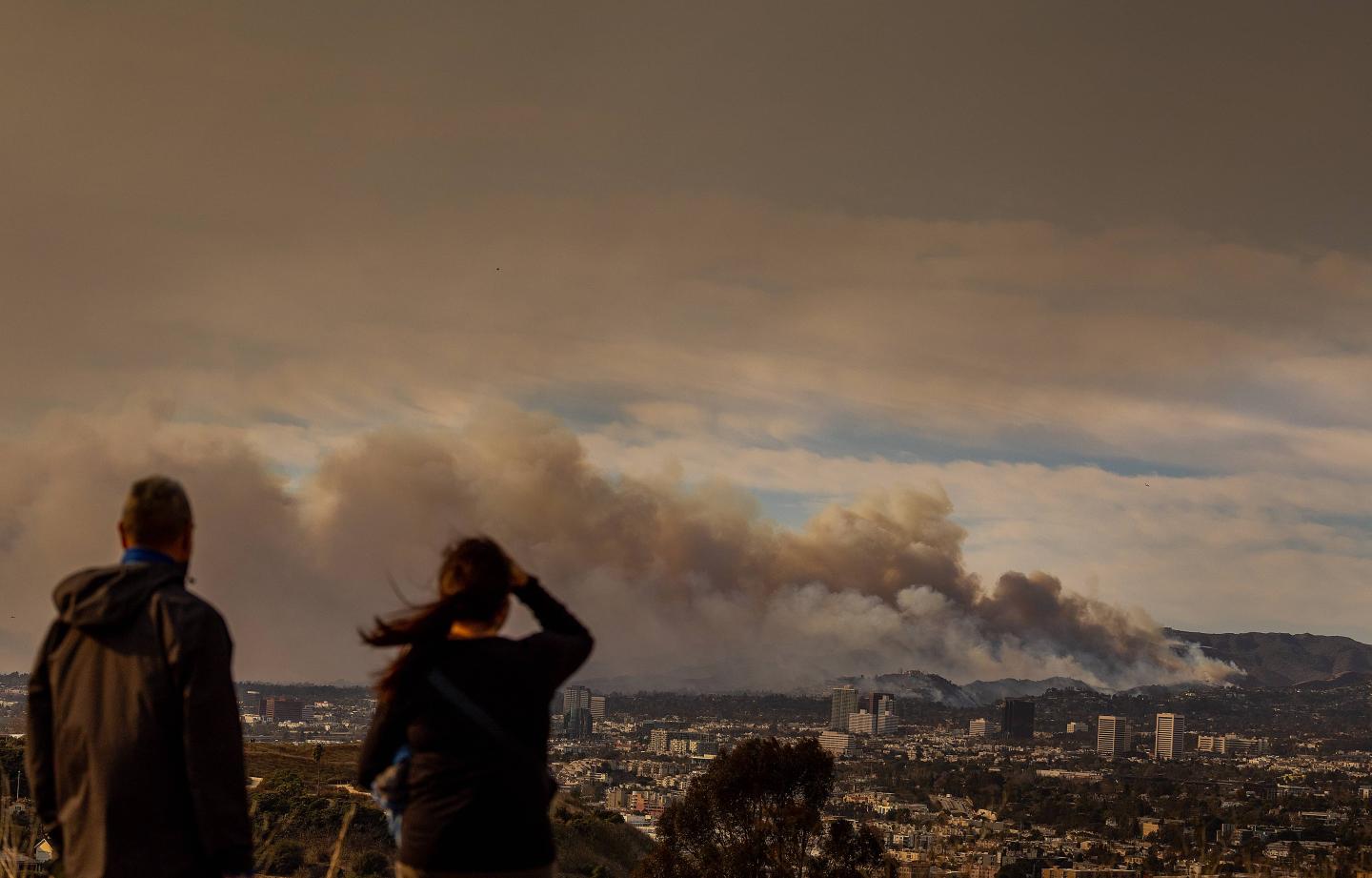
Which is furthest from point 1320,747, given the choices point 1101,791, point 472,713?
point 472,713

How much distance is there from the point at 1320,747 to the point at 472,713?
110075mm

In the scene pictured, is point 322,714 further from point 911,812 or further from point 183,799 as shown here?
point 183,799

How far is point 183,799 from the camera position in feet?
14.5

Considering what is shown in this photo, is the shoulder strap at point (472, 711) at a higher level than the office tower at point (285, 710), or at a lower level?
higher

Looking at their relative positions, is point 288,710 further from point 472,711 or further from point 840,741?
point 472,711

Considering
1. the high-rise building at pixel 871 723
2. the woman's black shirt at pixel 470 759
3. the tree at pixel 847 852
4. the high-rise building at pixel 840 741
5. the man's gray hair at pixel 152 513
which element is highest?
the man's gray hair at pixel 152 513

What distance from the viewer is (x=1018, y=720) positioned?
12606 centimetres

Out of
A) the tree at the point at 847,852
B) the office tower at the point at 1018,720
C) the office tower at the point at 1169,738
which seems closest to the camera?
the tree at the point at 847,852

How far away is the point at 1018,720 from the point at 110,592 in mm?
128629

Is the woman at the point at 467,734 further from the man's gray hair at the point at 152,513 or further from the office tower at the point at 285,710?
the office tower at the point at 285,710

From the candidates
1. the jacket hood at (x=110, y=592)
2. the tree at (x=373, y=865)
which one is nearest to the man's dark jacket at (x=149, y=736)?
the jacket hood at (x=110, y=592)

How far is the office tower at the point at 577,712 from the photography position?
10288 centimetres

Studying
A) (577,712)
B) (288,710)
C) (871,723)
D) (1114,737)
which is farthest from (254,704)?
(1114,737)

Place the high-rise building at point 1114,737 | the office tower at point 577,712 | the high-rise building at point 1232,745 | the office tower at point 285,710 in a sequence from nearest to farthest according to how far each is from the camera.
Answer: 1. the office tower at point 285,710
2. the high-rise building at point 1232,745
3. the office tower at point 577,712
4. the high-rise building at point 1114,737
